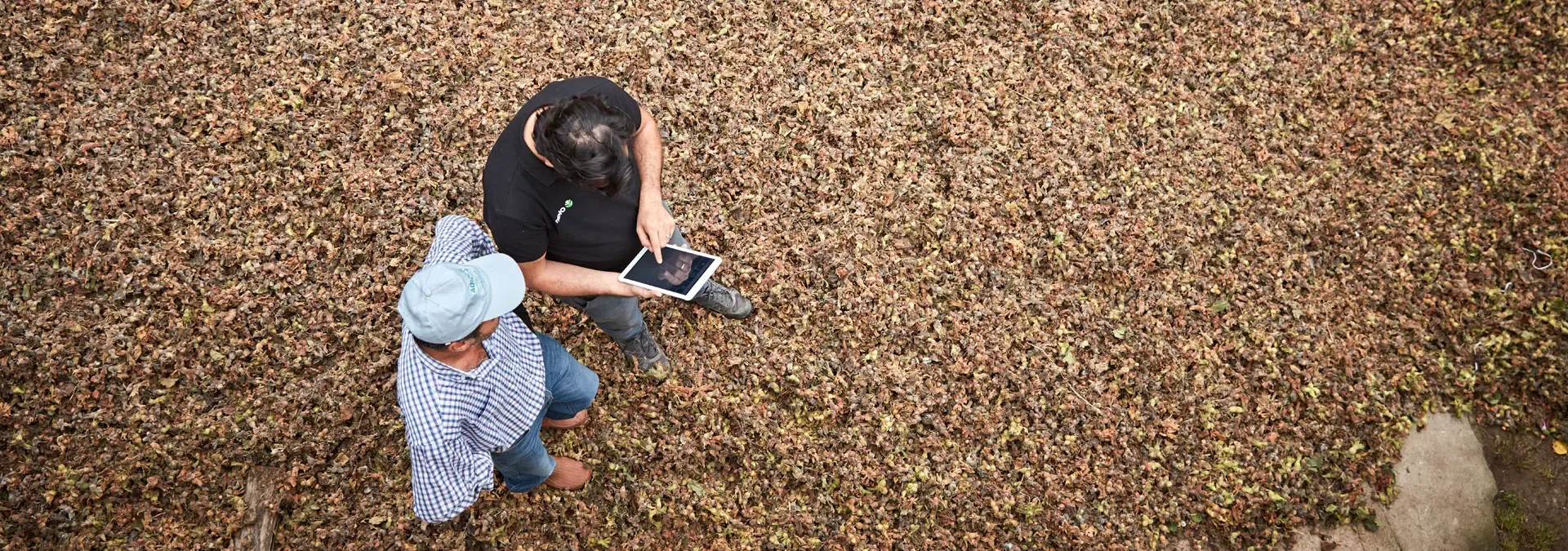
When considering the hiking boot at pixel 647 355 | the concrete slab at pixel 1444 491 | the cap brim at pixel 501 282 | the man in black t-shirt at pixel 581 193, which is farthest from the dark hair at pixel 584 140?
the concrete slab at pixel 1444 491

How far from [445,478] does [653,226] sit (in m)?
1.44

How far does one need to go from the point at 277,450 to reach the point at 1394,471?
7.10 meters

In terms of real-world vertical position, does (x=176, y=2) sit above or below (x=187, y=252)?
above

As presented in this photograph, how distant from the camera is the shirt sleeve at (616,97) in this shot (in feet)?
11.2

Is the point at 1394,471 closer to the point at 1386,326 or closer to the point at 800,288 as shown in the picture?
the point at 1386,326

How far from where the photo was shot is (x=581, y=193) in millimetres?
3424

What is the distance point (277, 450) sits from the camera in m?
4.42

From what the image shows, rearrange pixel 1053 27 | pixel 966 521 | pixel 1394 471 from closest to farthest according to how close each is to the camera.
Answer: pixel 966 521, pixel 1394 471, pixel 1053 27

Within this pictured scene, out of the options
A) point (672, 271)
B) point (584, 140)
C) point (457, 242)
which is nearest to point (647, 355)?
point (672, 271)

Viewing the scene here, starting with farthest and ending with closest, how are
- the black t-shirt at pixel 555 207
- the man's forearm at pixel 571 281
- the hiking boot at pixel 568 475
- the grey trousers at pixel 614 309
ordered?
the hiking boot at pixel 568 475
the grey trousers at pixel 614 309
the man's forearm at pixel 571 281
the black t-shirt at pixel 555 207

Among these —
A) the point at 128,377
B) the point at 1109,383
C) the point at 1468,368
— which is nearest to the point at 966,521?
the point at 1109,383

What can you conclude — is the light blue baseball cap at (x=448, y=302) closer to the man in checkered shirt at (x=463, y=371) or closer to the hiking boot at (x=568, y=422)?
the man in checkered shirt at (x=463, y=371)

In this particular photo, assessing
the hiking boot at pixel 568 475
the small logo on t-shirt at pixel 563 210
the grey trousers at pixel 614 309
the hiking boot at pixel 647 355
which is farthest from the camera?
the hiking boot at pixel 647 355

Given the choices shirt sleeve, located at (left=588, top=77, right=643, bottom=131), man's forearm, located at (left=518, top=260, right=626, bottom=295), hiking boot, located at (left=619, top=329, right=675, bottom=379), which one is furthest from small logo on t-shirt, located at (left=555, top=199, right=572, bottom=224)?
hiking boot, located at (left=619, top=329, right=675, bottom=379)
